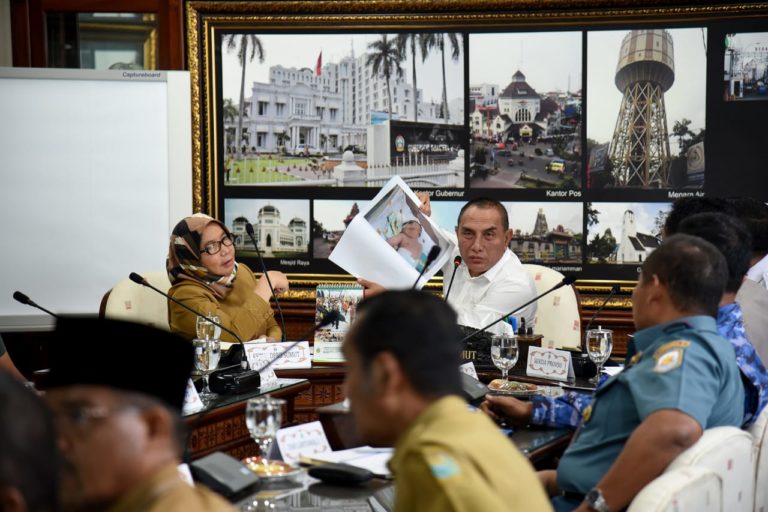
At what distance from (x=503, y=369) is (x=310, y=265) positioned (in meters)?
2.25

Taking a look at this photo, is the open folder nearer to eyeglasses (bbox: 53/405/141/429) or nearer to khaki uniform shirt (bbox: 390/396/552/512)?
khaki uniform shirt (bbox: 390/396/552/512)

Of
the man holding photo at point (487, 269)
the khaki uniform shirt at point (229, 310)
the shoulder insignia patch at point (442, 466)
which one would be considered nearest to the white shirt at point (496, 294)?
the man holding photo at point (487, 269)

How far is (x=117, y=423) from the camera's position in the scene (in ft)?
4.46

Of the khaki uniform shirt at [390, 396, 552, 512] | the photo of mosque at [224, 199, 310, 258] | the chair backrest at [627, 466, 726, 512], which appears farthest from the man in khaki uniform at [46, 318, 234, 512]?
the photo of mosque at [224, 199, 310, 258]

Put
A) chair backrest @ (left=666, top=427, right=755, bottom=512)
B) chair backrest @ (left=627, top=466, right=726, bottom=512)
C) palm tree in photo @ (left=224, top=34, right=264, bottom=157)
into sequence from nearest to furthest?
1. chair backrest @ (left=627, top=466, right=726, bottom=512)
2. chair backrest @ (left=666, top=427, right=755, bottom=512)
3. palm tree in photo @ (left=224, top=34, right=264, bottom=157)

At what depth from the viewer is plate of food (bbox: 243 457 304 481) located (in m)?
2.28

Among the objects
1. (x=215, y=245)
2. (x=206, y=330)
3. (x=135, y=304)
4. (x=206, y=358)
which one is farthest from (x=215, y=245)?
(x=206, y=358)

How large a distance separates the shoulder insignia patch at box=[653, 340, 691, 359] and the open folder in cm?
67

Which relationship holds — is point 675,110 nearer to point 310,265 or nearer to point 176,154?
point 310,265

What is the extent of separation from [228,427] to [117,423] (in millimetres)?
1834

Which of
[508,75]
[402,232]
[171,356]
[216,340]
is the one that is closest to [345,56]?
[508,75]

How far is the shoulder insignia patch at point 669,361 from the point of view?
2.24 m

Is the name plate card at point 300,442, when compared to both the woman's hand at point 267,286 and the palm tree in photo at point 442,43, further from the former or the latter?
the palm tree in photo at point 442,43

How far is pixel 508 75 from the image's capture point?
209 inches
